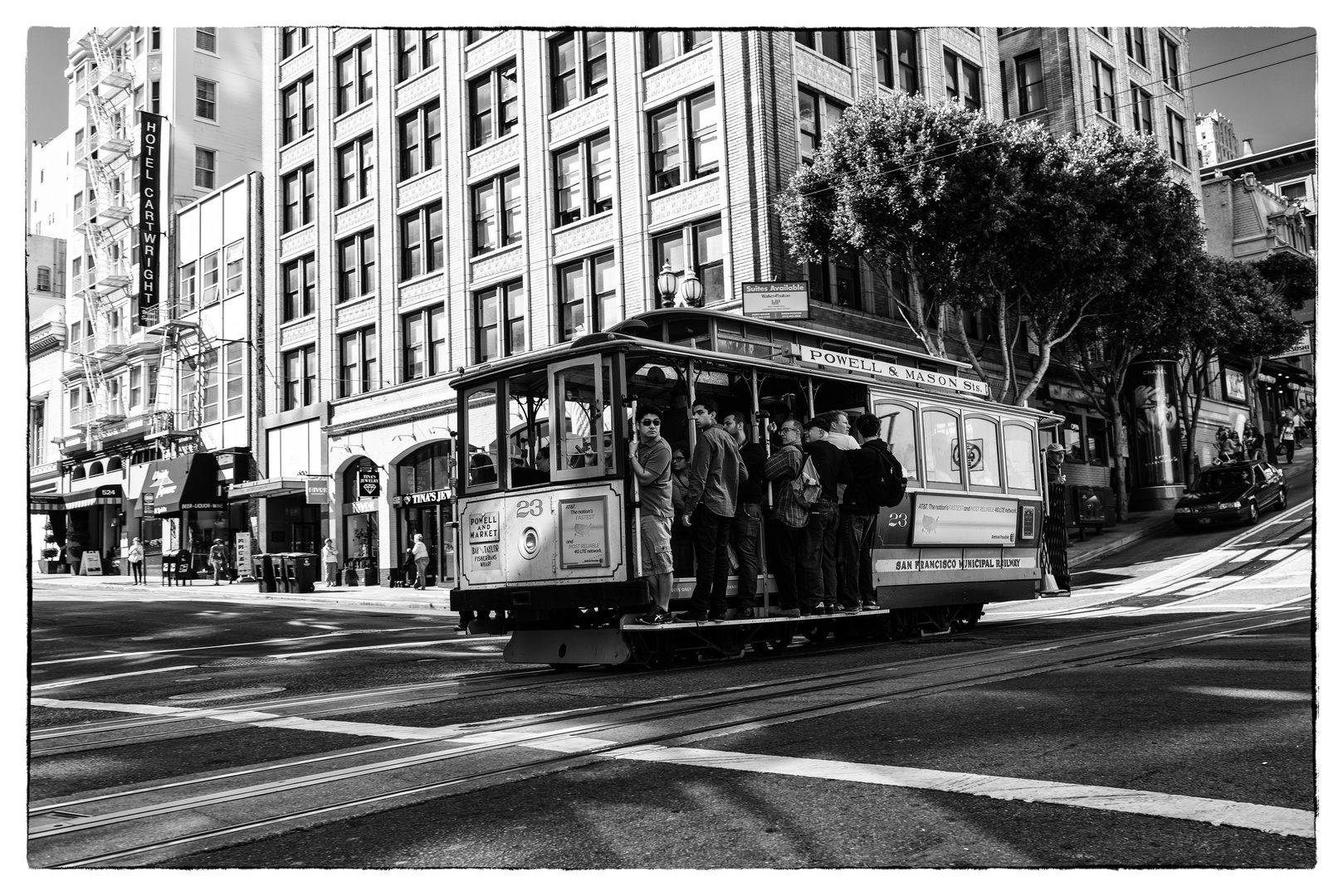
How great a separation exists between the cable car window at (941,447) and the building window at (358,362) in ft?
78.5

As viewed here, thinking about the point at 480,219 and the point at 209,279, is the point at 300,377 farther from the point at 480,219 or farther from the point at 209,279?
the point at 480,219

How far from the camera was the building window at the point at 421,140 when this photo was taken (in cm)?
3158

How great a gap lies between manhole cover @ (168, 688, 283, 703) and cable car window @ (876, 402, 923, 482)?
6.51m

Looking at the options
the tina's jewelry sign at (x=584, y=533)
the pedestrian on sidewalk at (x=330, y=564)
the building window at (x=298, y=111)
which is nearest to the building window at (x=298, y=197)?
the building window at (x=298, y=111)

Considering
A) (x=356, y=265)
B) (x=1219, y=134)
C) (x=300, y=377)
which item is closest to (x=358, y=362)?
(x=356, y=265)

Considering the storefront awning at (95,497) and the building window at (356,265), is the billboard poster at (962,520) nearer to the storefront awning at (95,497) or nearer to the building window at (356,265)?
the building window at (356,265)

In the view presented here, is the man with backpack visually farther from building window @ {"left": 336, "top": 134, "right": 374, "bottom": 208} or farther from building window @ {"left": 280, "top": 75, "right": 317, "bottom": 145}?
building window @ {"left": 280, "top": 75, "right": 317, "bottom": 145}

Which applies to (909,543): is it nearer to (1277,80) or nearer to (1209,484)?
(1277,80)

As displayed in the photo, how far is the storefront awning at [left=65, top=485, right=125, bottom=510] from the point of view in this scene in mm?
42812

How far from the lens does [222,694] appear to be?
29.8 ft

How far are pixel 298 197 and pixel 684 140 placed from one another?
16406 millimetres

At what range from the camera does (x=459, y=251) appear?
30.9 meters

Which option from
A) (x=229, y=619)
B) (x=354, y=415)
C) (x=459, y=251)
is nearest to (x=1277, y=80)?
(x=229, y=619)

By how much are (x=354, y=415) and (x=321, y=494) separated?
2586 millimetres
